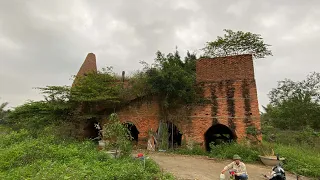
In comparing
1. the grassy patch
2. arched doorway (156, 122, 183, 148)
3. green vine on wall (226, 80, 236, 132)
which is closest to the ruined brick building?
green vine on wall (226, 80, 236, 132)

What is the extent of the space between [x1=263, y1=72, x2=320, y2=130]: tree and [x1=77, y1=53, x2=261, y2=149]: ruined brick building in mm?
9519

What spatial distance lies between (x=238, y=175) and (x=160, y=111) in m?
6.87

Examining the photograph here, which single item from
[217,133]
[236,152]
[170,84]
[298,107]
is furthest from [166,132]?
[298,107]

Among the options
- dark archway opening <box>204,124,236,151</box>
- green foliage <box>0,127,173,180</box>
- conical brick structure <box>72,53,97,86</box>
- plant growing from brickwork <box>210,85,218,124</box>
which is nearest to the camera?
green foliage <box>0,127,173,180</box>

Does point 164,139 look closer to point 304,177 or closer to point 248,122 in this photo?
point 248,122

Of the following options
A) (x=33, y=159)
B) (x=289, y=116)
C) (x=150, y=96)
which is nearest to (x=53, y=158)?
(x=33, y=159)

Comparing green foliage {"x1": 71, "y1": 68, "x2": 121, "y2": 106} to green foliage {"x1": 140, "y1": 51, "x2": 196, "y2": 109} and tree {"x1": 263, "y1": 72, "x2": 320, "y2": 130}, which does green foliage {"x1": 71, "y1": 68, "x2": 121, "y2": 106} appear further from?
tree {"x1": 263, "y1": 72, "x2": 320, "y2": 130}

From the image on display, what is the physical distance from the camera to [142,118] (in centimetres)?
1183

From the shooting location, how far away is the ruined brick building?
33.2 feet

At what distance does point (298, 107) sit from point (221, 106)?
36.3ft

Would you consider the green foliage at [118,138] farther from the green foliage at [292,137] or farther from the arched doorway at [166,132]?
the green foliage at [292,137]


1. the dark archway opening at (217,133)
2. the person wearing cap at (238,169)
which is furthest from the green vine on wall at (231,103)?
the person wearing cap at (238,169)

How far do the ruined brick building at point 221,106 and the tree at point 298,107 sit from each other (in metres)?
9.52

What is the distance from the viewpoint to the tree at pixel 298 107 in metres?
16.8
